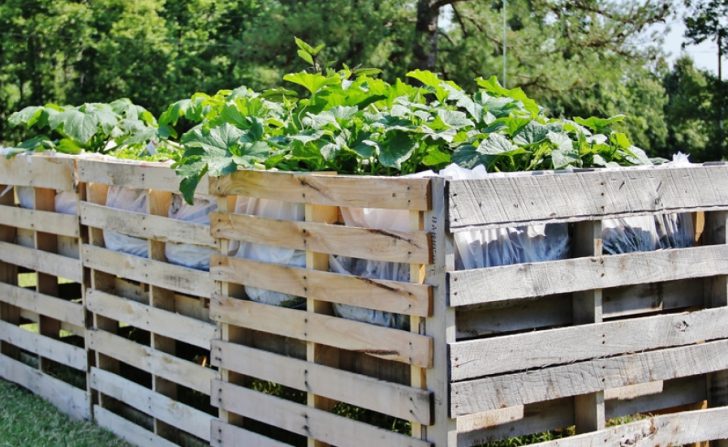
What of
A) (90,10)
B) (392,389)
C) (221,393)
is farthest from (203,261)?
(90,10)

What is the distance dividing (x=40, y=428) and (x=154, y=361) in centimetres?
105

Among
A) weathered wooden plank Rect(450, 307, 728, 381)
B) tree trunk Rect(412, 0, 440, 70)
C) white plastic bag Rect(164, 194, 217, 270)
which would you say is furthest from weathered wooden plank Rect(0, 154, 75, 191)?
tree trunk Rect(412, 0, 440, 70)

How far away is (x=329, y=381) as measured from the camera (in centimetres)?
388

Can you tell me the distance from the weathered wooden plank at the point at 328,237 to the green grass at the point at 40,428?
1.66m

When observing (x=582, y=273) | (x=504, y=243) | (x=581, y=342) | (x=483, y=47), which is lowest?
(x=581, y=342)

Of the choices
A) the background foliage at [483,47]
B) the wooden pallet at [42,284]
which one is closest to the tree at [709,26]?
the background foliage at [483,47]

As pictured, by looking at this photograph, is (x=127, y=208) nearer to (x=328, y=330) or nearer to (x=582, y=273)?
(x=328, y=330)

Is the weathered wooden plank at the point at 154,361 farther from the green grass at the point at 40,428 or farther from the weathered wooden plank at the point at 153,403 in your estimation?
the green grass at the point at 40,428

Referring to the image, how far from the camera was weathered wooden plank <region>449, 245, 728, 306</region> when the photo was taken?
3424 mm

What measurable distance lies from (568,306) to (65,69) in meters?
25.5

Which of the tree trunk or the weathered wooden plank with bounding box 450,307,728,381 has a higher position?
the tree trunk

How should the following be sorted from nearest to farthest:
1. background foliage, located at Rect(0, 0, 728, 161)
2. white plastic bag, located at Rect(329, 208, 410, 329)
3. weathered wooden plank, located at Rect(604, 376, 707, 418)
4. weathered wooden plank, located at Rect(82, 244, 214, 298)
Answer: white plastic bag, located at Rect(329, 208, 410, 329), weathered wooden plank, located at Rect(604, 376, 707, 418), weathered wooden plank, located at Rect(82, 244, 214, 298), background foliage, located at Rect(0, 0, 728, 161)

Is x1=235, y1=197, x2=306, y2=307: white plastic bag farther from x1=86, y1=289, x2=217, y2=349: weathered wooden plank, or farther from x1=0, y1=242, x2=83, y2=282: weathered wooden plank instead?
x1=0, y1=242, x2=83, y2=282: weathered wooden plank

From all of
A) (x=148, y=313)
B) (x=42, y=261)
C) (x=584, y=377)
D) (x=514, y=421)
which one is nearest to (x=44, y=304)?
(x=42, y=261)
